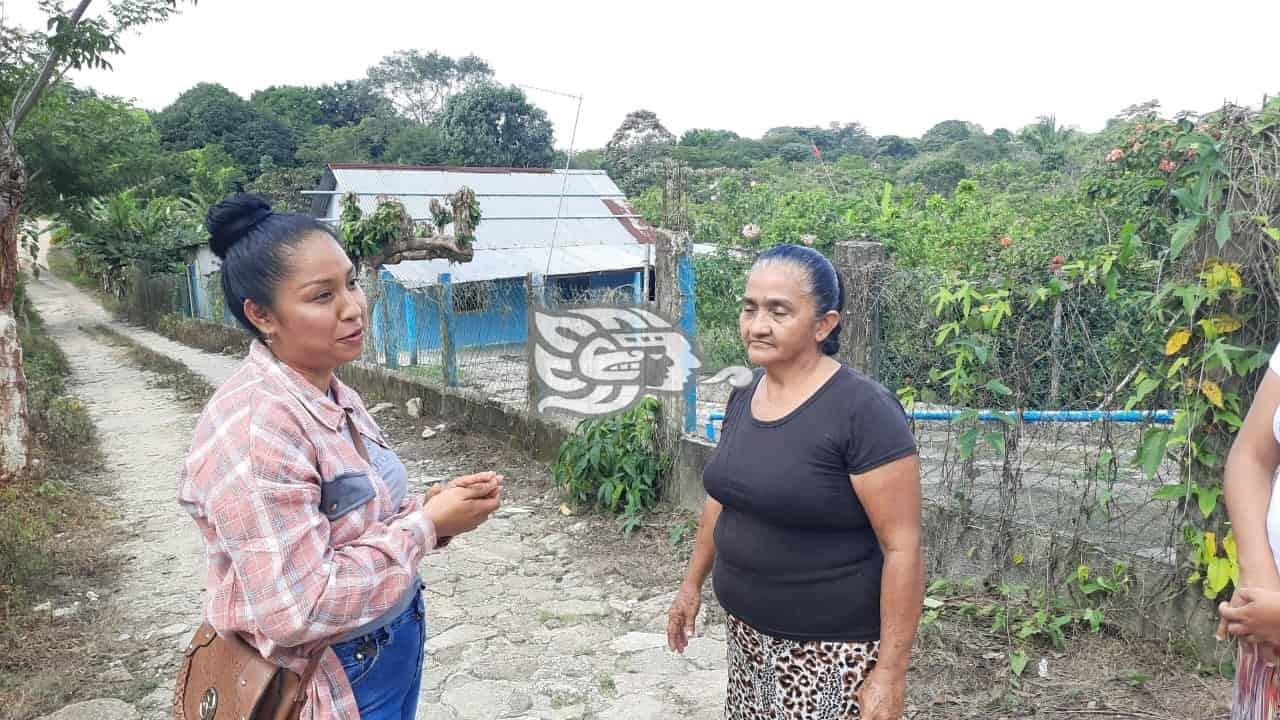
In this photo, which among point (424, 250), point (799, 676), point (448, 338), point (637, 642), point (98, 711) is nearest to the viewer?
point (799, 676)

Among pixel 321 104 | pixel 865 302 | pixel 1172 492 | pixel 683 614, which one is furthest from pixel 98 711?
pixel 321 104

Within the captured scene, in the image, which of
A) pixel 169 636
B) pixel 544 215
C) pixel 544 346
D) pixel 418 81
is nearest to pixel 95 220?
pixel 544 215

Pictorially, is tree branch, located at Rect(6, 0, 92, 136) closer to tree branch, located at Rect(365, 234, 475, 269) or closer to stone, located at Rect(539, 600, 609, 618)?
tree branch, located at Rect(365, 234, 475, 269)

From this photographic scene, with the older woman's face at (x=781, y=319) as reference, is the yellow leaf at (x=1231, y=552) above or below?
below

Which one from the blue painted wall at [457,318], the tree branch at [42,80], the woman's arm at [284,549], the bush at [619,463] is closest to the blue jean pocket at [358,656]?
the woman's arm at [284,549]

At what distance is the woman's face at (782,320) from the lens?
1814 mm

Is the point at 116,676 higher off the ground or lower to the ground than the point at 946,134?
lower

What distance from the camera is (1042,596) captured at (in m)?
3.22

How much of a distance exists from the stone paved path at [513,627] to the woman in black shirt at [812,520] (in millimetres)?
1390

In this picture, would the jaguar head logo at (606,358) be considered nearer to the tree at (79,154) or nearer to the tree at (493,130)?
the tree at (79,154)

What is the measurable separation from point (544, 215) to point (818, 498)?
1697cm

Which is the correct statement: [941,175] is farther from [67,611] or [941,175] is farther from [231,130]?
[231,130]

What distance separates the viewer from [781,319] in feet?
5.97

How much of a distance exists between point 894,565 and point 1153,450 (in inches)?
68.2
